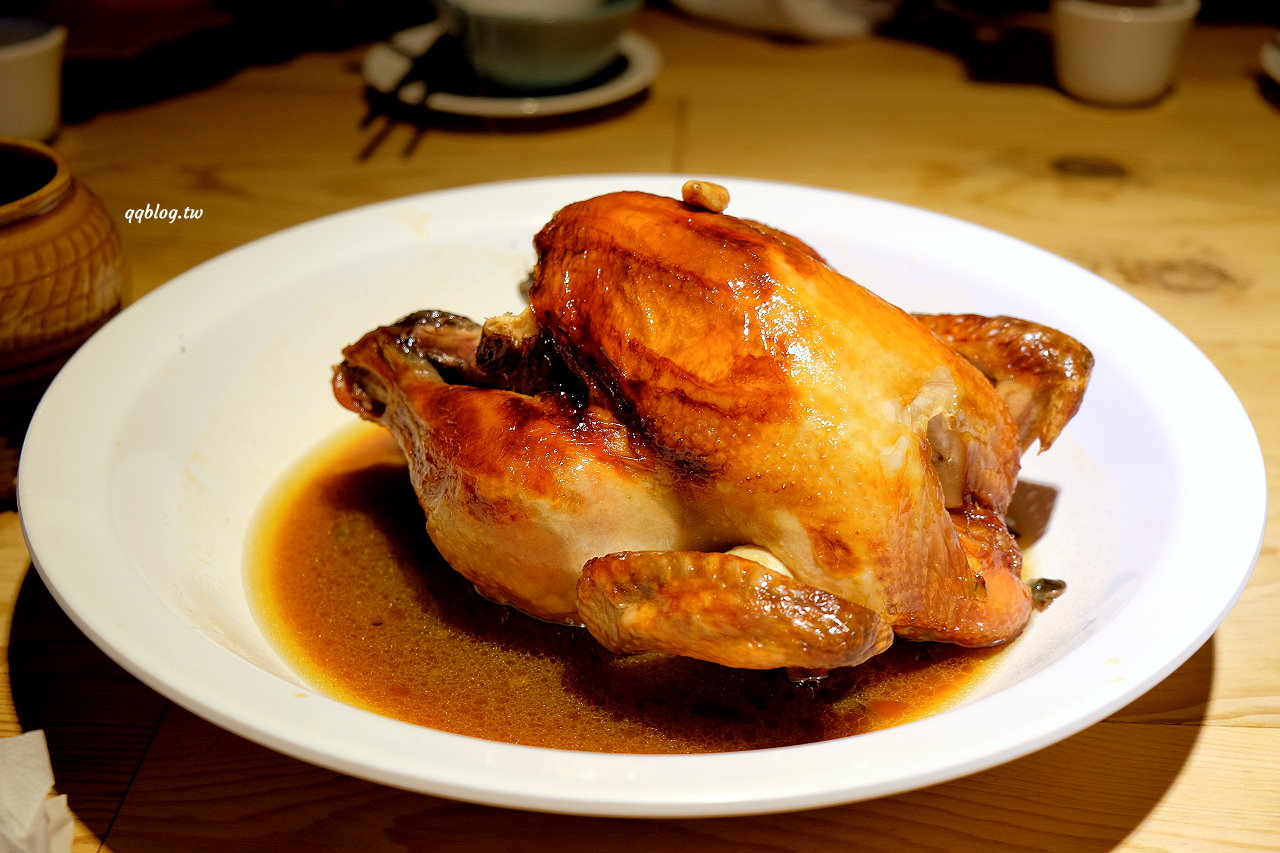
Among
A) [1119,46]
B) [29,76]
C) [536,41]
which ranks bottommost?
[29,76]

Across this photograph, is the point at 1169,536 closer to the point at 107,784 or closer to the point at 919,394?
the point at 919,394

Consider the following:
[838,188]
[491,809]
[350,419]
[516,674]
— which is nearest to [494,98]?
[838,188]

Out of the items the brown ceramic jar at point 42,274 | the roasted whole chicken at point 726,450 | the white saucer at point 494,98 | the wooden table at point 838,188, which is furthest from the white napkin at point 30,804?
the white saucer at point 494,98

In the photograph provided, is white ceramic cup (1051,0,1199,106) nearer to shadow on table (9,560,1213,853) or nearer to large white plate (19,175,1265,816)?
large white plate (19,175,1265,816)

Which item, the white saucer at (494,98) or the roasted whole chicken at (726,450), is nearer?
the roasted whole chicken at (726,450)

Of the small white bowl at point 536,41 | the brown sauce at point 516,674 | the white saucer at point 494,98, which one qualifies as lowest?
the brown sauce at point 516,674

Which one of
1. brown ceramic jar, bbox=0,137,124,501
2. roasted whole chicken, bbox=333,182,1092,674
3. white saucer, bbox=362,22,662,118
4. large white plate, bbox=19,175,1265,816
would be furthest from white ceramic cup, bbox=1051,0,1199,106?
brown ceramic jar, bbox=0,137,124,501

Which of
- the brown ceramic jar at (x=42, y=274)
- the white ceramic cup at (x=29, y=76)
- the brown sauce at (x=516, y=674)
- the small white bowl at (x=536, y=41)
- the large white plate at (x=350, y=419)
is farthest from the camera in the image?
the small white bowl at (x=536, y=41)

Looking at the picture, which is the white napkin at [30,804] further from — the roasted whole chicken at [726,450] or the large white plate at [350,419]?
the roasted whole chicken at [726,450]

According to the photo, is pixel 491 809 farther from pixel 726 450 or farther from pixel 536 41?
pixel 536 41
